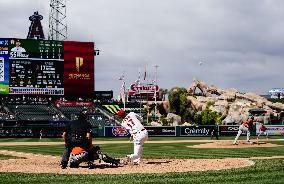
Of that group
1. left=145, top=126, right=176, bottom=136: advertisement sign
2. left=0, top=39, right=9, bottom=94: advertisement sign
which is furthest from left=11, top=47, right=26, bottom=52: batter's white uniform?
left=145, top=126, right=176, bottom=136: advertisement sign

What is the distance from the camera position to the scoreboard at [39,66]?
5553 centimetres

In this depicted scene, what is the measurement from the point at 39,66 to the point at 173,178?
158ft

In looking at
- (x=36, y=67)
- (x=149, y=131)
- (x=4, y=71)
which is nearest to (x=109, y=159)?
(x=149, y=131)

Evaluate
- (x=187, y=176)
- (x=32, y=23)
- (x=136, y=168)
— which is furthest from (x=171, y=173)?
(x=32, y=23)

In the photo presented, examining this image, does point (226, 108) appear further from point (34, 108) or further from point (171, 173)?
point (171, 173)

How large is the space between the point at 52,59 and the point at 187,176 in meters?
48.2

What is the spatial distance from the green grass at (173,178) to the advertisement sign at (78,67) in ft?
155

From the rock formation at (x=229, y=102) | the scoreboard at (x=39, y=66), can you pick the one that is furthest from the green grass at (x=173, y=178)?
the rock formation at (x=229, y=102)

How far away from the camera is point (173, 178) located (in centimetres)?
1053

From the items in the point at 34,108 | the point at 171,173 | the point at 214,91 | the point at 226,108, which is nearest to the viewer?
the point at 171,173

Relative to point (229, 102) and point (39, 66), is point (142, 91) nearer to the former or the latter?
point (229, 102)

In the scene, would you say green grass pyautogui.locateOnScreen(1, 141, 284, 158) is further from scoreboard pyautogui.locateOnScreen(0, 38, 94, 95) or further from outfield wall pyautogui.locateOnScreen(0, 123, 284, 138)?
scoreboard pyautogui.locateOnScreen(0, 38, 94, 95)

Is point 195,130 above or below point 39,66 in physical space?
below

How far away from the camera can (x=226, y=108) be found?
243 ft
